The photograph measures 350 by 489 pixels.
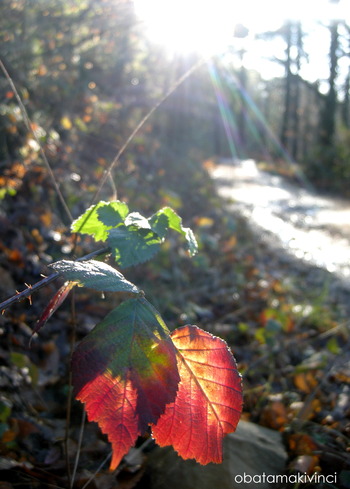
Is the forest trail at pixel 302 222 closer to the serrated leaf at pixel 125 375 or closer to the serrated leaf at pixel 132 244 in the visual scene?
the serrated leaf at pixel 132 244

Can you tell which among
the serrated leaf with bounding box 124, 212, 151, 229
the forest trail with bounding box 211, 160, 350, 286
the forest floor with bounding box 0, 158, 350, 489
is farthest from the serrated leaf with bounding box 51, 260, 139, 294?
the forest trail with bounding box 211, 160, 350, 286

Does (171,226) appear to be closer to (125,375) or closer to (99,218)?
(99,218)

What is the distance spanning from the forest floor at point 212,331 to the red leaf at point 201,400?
0.38 meters

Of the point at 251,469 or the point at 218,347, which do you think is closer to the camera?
the point at 218,347

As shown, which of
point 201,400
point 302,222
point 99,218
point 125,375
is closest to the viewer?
point 125,375

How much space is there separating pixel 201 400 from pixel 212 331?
7.38 feet

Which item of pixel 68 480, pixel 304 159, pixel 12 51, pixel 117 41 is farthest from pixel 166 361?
pixel 304 159

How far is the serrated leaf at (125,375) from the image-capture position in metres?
0.74

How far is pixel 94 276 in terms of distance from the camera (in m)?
0.77

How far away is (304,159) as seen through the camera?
16703 mm

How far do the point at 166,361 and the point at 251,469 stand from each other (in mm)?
903

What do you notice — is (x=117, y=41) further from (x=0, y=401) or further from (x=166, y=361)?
(x=166, y=361)

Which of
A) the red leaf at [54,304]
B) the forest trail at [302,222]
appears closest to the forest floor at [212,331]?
the forest trail at [302,222]

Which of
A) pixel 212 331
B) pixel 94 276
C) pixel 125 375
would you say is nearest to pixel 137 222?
pixel 94 276
